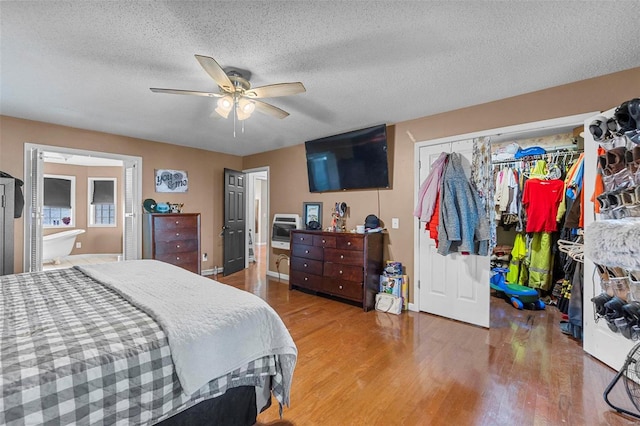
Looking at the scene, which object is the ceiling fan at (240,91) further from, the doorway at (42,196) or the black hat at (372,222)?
the doorway at (42,196)

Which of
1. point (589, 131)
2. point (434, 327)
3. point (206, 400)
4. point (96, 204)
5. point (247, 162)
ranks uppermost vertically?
point (247, 162)

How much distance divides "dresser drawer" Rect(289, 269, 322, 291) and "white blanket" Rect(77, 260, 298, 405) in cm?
222

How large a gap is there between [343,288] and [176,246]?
2549mm

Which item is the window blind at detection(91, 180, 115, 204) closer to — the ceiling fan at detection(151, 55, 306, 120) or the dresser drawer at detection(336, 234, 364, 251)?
the ceiling fan at detection(151, 55, 306, 120)

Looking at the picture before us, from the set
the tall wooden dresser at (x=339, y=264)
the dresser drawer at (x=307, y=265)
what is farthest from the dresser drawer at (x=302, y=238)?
the dresser drawer at (x=307, y=265)

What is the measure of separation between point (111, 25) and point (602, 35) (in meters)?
3.09

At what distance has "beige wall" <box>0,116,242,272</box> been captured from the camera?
339 cm

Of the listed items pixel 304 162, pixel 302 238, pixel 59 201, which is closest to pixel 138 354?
pixel 302 238

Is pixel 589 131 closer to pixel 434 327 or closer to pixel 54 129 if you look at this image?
pixel 434 327

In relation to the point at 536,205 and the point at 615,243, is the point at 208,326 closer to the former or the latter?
the point at 615,243

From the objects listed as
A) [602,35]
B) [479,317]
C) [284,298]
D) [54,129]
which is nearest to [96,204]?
[54,129]

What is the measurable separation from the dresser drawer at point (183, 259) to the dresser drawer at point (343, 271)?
2.10 meters

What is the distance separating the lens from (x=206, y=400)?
126 centimetres

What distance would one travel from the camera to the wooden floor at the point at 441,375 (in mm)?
1641
